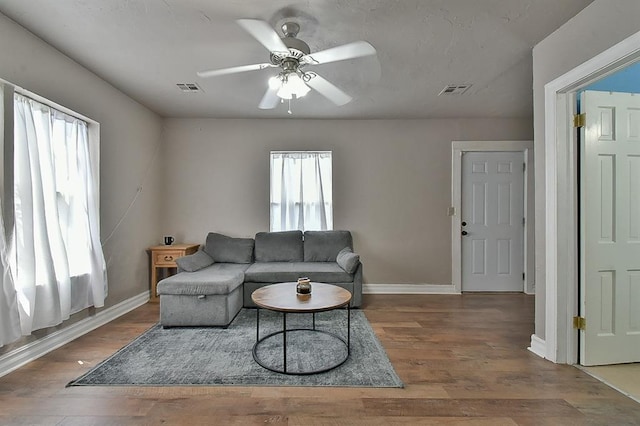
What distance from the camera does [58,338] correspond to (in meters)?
2.61

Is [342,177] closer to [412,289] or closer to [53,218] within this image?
[412,289]

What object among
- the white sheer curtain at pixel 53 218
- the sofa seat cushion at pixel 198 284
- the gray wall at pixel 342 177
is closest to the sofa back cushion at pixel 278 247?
the gray wall at pixel 342 177

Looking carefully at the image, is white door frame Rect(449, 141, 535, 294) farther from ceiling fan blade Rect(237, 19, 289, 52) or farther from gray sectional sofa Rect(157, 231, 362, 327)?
ceiling fan blade Rect(237, 19, 289, 52)

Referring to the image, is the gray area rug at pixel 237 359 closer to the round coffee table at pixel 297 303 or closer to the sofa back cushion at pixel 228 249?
the round coffee table at pixel 297 303

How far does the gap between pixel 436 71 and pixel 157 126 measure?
368cm

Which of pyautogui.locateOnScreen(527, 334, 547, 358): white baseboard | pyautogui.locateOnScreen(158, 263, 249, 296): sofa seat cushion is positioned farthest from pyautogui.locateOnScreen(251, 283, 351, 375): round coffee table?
pyautogui.locateOnScreen(527, 334, 547, 358): white baseboard

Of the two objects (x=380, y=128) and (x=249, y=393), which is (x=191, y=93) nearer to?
(x=380, y=128)

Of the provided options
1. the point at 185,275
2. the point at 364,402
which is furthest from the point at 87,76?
the point at 364,402

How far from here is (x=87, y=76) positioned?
300cm

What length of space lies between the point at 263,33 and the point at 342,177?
247 centimetres

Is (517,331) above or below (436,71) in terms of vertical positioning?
below

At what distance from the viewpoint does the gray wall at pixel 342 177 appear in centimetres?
446

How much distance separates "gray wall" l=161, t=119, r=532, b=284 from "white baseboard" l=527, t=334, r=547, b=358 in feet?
6.55

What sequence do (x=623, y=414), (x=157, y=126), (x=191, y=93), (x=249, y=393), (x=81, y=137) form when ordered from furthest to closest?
(x=157, y=126)
(x=191, y=93)
(x=81, y=137)
(x=249, y=393)
(x=623, y=414)
